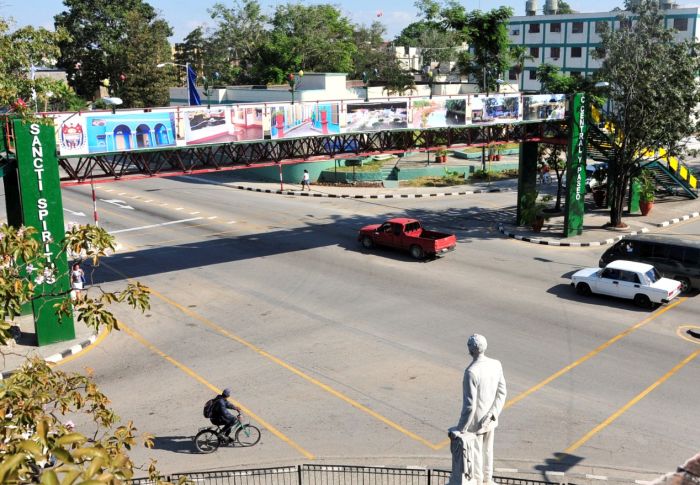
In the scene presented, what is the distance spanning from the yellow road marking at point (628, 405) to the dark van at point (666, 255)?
5640 mm

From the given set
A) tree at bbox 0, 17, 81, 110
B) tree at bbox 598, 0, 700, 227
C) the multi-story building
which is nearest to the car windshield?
tree at bbox 598, 0, 700, 227

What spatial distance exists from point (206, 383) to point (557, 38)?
76.0m

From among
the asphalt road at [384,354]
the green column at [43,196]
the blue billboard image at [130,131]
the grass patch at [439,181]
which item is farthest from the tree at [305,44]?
the green column at [43,196]

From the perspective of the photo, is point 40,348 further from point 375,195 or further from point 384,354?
point 375,195

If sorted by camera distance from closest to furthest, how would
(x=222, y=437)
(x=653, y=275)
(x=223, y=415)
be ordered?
(x=223, y=415), (x=222, y=437), (x=653, y=275)

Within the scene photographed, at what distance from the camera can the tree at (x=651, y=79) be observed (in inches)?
1174

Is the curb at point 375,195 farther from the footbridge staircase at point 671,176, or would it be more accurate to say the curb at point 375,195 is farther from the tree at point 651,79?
the tree at point 651,79

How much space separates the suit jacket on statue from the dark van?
677 inches

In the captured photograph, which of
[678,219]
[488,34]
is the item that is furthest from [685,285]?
[488,34]

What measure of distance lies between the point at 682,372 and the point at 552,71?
176ft

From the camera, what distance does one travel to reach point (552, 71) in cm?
6581

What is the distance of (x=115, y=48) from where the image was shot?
77.4 m

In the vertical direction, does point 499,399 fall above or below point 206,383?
above

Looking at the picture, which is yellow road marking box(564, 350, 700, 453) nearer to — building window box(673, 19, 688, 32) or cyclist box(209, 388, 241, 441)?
cyclist box(209, 388, 241, 441)
